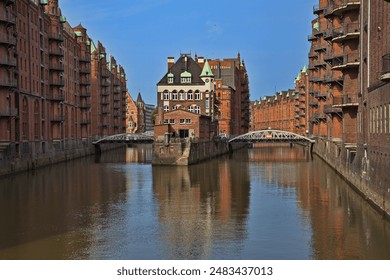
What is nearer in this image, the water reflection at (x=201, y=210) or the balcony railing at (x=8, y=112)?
the water reflection at (x=201, y=210)

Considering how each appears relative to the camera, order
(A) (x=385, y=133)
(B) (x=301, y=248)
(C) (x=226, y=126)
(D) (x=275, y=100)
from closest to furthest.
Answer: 1. (B) (x=301, y=248)
2. (A) (x=385, y=133)
3. (C) (x=226, y=126)
4. (D) (x=275, y=100)

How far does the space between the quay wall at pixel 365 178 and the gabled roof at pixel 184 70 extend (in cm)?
3814

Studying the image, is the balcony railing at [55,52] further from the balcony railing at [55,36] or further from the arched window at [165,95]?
the arched window at [165,95]

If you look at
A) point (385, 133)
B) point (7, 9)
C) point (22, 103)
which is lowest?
point (385, 133)

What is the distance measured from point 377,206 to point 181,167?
3592cm

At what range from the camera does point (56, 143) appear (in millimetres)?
75625

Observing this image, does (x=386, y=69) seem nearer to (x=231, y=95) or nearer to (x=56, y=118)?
(x=56, y=118)

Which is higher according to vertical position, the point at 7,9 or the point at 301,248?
the point at 7,9

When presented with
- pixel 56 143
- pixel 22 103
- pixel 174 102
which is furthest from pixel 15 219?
pixel 174 102

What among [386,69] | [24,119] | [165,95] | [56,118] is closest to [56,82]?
[56,118]

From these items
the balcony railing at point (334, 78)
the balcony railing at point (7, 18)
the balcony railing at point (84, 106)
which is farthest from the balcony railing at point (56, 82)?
the balcony railing at point (334, 78)

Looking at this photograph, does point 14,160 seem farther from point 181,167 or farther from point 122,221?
point 122,221

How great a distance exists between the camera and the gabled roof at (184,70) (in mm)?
93188

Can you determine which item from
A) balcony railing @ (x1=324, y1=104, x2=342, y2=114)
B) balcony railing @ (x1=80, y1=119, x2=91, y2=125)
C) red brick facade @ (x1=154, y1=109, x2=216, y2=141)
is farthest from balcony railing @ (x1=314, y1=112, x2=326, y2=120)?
balcony railing @ (x1=80, y1=119, x2=91, y2=125)
